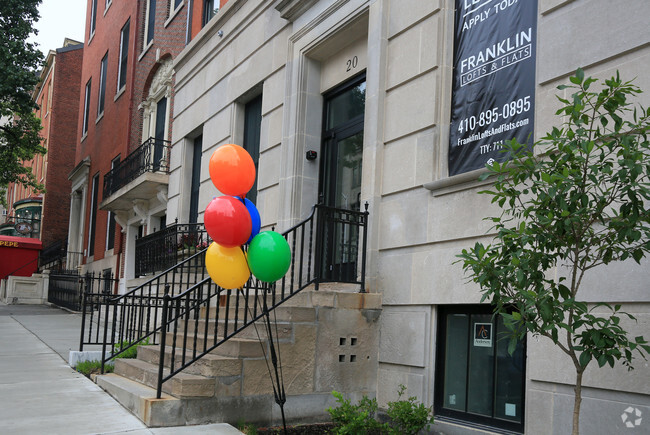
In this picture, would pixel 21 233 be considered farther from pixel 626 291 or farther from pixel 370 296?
pixel 626 291

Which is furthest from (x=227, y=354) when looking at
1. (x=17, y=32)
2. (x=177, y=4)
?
(x=17, y=32)

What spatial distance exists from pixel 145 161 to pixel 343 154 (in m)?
10.4

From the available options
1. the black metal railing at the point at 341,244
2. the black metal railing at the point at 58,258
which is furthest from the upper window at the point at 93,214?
the black metal railing at the point at 341,244

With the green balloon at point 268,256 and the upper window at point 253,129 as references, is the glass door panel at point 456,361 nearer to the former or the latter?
the green balloon at point 268,256

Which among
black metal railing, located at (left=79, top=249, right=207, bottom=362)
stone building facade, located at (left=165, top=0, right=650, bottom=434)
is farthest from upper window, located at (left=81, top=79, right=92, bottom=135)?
stone building facade, located at (left=165, top=0, right=650, bottom=434)

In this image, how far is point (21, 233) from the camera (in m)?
38.0

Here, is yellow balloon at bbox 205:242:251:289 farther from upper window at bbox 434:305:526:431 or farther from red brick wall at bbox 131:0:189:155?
red brick wall at bbox 131:0:189:155

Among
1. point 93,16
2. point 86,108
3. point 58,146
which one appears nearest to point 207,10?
point 86,108

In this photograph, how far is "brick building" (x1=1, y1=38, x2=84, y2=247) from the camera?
35.2 meters

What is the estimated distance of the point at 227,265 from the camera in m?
6.29

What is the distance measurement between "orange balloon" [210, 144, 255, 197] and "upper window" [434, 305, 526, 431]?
2.90 metres

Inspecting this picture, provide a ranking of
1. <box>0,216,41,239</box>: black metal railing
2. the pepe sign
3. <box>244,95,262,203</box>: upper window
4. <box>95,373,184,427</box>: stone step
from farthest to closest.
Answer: the pepe sign < <box>0,216,41,239</box>: black metal railing < <box>244,95,262,203</box>: upper window < <box>95,373,184,427</box>: stone step

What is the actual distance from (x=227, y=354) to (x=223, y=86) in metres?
8.01

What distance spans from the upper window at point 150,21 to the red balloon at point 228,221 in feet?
55.9
